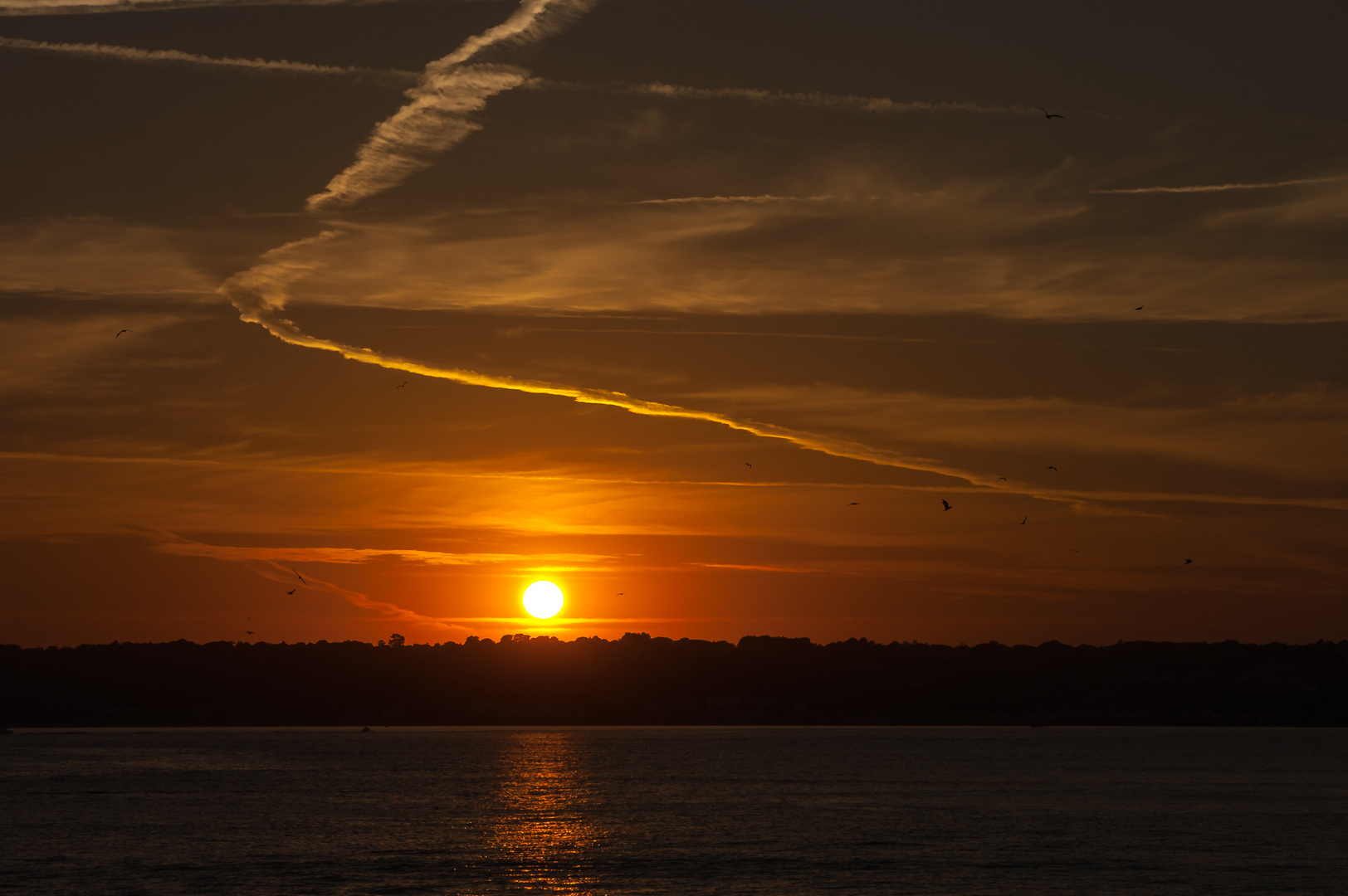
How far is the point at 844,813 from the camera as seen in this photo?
12938cm

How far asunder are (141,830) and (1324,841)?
3771 inches

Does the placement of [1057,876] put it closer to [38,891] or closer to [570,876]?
[570,876]

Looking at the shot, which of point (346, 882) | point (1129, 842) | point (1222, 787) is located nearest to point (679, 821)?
point (1129, 842)

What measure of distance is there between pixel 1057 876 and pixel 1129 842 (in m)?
22.5

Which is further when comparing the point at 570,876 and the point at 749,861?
the point at 749,861

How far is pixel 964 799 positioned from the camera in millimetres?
148500

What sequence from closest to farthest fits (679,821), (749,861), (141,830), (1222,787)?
(749,861) → (141,830) → (679,821) → (1222,787)

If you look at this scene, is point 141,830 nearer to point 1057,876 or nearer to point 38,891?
point 38,891

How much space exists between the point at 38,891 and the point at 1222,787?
141839 mm

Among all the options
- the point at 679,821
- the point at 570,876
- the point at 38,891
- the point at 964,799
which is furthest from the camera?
the point at 964,799

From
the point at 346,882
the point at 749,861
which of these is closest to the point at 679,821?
the point at 749,861

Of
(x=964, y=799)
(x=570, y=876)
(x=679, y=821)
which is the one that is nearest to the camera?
(x=570, y=876)

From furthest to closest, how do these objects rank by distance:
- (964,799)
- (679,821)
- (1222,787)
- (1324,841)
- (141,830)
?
(1222,787)
(964,799)
(679,821)
(141,830)
(1324,841)

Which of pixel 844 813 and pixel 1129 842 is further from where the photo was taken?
pixel 844 813
